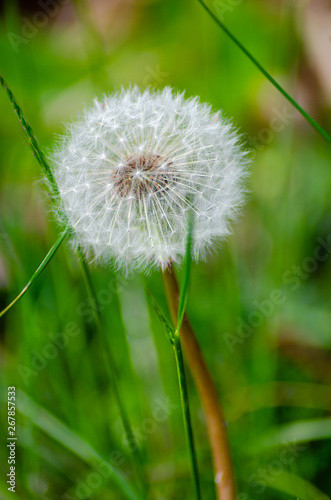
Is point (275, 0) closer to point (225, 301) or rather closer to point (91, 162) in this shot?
point (225, 301)

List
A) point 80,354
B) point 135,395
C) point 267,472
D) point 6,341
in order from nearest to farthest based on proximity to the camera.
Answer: point 267,472, point 135,395, point 80,354, point 6,341

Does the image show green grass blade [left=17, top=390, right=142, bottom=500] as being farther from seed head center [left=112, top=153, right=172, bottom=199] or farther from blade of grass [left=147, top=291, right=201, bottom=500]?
seed head center [left=112, top=153, right=172, bottom=199]

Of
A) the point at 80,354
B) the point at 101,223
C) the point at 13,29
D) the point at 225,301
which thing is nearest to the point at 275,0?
the point at 13,29

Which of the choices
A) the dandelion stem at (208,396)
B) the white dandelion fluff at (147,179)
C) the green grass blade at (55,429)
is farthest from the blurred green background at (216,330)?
the dandelion stem at (208,396)

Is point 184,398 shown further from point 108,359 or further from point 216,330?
point 216,330

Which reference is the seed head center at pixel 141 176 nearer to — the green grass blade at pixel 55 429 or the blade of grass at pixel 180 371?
the blade of grass at pixel 180 371
